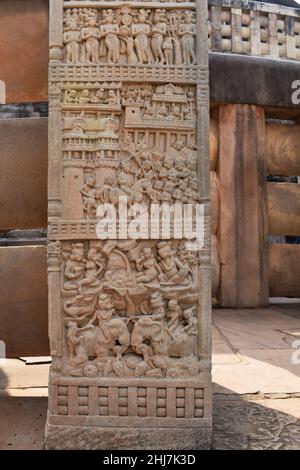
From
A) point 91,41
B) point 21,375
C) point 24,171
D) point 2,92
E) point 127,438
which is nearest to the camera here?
point 127,438

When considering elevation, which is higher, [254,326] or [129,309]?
[129,309]

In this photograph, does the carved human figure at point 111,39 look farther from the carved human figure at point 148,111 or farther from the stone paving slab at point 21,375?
the stone paving slab at point 21,375

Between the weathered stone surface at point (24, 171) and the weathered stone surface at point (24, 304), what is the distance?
31cm

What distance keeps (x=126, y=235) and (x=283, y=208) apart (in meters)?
4.39

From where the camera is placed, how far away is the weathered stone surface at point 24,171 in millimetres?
2816

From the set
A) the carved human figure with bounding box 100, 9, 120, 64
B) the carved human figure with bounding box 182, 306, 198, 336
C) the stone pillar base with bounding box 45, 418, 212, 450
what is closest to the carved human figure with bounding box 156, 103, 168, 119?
the carved human figure with bounding box 100, 9, 120, 64

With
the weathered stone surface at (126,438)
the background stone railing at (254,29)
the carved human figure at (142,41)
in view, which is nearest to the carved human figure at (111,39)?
the carved human figure at (142,41)

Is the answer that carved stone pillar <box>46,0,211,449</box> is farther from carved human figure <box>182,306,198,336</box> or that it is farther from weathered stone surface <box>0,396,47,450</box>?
weathered stone surface <box>0,396,47,450</box>

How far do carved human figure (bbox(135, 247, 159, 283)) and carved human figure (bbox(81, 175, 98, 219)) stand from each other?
37 centimetres

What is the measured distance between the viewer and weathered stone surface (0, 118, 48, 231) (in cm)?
282

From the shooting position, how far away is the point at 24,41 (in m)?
2.92

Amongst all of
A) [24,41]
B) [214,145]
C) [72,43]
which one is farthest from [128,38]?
[214,145]

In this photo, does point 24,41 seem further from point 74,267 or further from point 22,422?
point 22,422

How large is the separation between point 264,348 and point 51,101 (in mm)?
2940
